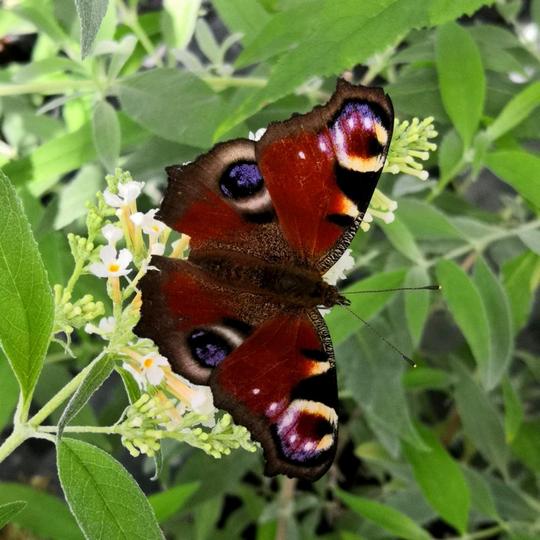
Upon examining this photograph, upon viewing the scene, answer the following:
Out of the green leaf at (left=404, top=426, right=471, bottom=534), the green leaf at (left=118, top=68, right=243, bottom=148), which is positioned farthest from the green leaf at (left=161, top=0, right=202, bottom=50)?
the green leaf at (left=404, top=426, right=471, bottom=534)

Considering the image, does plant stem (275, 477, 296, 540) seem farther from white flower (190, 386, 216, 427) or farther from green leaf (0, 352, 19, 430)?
white flower (190, 386, 216, 427)

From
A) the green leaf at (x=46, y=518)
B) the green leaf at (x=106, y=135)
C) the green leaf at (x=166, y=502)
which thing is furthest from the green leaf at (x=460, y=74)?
the green leaf at (x=46, y=518)

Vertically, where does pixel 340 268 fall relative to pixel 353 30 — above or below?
below

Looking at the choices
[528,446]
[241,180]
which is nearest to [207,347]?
[241,180]

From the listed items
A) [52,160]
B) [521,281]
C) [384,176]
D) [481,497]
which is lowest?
[481,497]

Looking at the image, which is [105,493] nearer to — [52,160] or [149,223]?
[149,223]

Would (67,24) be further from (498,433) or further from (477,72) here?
(498,433)

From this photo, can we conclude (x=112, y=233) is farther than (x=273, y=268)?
No
